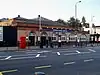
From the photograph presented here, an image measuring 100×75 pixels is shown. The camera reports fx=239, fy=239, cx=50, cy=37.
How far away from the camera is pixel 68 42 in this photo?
57.5 meters

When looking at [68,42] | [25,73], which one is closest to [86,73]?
[25,73]

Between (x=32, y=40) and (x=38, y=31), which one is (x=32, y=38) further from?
(x=38, y=31)

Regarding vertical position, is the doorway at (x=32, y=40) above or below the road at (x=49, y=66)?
above

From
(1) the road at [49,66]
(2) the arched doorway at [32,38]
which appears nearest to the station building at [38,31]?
(2) the arched doorway at [32,38]

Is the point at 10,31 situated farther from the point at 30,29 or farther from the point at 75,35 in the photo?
the point at 75,35

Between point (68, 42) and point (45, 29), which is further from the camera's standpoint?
point (68, 42)

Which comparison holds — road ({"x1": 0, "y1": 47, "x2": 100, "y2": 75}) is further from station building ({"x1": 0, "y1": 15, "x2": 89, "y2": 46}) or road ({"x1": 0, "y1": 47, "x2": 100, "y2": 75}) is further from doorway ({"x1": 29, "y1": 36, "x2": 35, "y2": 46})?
doorway ({"x1": 29, "y1": 36, "x2": 35, "y2": 46})

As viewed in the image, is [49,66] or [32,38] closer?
[49,66]

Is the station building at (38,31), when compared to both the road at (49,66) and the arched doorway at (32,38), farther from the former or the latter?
the road at (49,66)

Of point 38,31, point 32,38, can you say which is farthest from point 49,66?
point 38,31

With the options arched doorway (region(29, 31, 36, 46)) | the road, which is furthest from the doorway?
the road

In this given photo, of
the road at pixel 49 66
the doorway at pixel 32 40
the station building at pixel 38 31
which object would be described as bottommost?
the road at pixel 49 66

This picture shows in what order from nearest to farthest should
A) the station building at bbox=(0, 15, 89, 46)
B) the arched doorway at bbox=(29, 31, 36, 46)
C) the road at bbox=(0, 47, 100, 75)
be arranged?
the road at bbox=(0, 47, 100, 75) < the station building at bbox=(0, 15, 89, 46) < the arched doorway at bbox=(29, 31, 36, 46)

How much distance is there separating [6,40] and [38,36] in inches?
298
